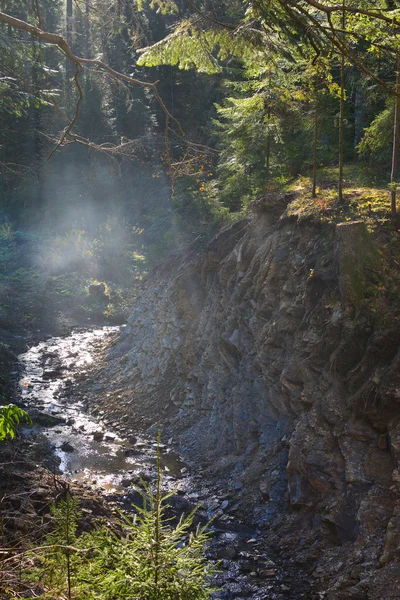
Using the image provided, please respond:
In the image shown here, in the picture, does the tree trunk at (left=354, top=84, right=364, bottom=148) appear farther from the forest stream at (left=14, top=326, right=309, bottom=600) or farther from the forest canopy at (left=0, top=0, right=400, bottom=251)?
the forest stream at (left=14, top=326, right=309, bottom=600)

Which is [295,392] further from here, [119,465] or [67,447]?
[67,447]

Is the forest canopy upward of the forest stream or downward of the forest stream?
upward

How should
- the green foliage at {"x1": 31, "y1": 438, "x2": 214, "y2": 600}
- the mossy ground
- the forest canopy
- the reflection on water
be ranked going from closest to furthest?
the green foliage at {"x1": 31, "y1": 438, "x2": 214, "y2": 600} → the forest canopy → the mossy ground → the reflection on water

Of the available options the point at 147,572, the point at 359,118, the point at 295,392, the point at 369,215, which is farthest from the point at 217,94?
the point at 147,572

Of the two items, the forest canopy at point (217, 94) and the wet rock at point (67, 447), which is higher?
the forest canopy at point (217, 94)

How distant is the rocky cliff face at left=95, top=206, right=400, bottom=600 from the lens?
6293 mm

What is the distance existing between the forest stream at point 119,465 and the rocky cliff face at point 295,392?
16.1 inches

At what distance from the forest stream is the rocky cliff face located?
409 millimetres

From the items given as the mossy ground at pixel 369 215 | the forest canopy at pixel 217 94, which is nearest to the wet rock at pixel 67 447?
the forest canopy at pixel 217 94

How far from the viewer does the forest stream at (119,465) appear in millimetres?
6352

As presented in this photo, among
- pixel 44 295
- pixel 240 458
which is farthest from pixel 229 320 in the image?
pixel 44 295

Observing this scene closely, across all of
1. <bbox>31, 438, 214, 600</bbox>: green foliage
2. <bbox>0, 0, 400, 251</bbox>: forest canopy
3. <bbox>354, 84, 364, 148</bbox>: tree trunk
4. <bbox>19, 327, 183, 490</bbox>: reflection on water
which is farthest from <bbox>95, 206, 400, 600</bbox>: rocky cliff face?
<bbox>354, 84, 364, 148</bbox>: tree trunk

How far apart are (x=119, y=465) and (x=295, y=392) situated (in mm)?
4058

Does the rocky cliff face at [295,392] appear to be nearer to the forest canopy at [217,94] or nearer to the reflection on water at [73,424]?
the reflection on water at [73,424]
